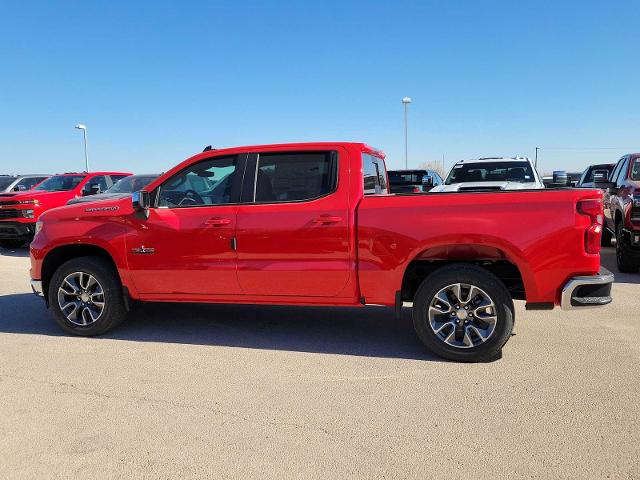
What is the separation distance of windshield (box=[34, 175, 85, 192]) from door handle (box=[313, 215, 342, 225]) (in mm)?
11064

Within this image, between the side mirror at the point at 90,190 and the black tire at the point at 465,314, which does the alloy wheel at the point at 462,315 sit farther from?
the side mirror at the point at 90,190

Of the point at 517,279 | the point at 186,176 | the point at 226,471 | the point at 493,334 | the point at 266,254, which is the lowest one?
the point at 226,471

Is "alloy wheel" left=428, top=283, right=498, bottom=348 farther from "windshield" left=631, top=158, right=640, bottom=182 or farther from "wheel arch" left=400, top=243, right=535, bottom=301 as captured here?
"windshield" left=631, top=158, right=640, bottom=182

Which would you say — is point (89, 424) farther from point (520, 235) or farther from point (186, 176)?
point (520, 235)

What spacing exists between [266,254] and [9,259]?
8.77 metres

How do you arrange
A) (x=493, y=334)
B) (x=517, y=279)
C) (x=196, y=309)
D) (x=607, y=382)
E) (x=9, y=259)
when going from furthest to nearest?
(x=9, y=259) → (x=196, y=309) → (x=517, y=279) → (x=493, y=334) → (x=607, y=382)

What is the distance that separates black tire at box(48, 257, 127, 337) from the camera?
509 cm

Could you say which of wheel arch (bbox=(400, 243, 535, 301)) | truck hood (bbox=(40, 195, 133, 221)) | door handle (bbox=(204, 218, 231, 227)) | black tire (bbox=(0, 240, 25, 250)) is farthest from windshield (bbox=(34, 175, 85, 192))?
wheel arch (bbox=(400, 243, 535, 301))

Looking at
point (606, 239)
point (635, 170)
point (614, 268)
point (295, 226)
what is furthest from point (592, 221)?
point (606, 239)

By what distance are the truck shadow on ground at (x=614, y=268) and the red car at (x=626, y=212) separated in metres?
0.14

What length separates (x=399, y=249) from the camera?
14.1ft

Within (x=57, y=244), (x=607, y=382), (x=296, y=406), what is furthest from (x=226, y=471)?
(x=57, y=244)

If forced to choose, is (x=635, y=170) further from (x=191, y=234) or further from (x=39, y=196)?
(x=39, y=196)

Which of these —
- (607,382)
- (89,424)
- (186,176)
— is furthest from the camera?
(186,176)
